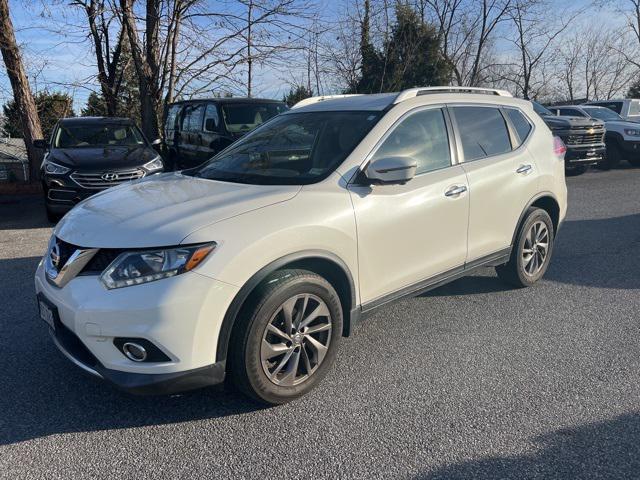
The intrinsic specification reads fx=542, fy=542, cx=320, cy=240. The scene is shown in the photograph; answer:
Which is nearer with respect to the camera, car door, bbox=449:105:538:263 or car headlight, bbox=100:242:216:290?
car headlight, bbox=100:242:216:290

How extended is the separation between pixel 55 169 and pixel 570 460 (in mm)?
7733

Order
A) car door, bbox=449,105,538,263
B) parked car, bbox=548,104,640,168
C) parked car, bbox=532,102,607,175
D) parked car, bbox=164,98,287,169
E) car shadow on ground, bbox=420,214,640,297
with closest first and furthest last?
1. car door, bbox=449,105,538,263
2. car shadow on ground, bbox=420,214,640,297
3. parked car, bbox=164,98,287,169
4. parked car, bbox=532,102,607,175
5. parked car, bbox=548,104,640,168

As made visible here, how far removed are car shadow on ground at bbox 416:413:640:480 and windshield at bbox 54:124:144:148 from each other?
8.31 m

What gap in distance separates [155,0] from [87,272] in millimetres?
11455

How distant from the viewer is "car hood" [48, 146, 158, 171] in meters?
8.09

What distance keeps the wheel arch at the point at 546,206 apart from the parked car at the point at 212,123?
5.63 m

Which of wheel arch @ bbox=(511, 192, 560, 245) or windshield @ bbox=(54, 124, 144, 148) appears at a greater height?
windshield @ bbox=(54, 124, 144, 148)

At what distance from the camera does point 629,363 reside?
3.64 metres

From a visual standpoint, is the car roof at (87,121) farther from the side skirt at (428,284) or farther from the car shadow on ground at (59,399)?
the side skirt at (428,284)

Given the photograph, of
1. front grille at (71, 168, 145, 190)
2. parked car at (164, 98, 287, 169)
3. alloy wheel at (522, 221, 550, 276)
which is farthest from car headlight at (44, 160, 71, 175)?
alloy wheel at (522, 221, 550, 276)

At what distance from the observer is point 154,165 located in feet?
28.5

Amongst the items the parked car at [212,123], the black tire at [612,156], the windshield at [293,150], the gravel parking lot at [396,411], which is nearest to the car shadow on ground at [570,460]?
the gravel parking lot at [396,411]

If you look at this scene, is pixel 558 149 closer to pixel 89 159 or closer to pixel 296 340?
pixel 296 340

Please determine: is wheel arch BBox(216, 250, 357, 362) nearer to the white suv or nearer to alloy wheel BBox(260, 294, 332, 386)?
the white suv
